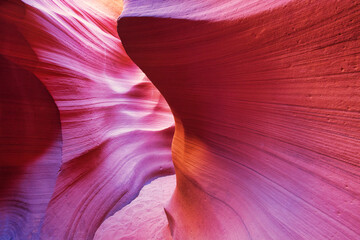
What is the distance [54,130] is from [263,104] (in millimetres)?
2642

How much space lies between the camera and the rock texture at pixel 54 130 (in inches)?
81.0

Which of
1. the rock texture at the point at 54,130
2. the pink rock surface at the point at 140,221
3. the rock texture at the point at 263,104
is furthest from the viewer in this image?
the pink rock surface at the point at 140,221

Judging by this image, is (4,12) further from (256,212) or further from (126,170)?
(256,212)

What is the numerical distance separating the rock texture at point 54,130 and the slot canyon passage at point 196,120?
2cm

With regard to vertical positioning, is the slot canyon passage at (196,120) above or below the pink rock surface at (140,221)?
above

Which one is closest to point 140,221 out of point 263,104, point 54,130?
point 54,130

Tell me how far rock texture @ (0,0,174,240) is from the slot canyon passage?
15mm

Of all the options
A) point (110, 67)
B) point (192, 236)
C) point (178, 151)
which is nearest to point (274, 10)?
point (178, 151)

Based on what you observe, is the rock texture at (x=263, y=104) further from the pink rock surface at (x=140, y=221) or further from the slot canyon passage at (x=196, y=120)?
the pink rock surface at (x=140, y=221)

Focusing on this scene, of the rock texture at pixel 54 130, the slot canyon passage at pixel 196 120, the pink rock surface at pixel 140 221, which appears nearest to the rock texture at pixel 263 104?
the slot canyon passage at pixel 196 120

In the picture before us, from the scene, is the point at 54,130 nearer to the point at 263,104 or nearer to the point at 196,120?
the point at 196,120

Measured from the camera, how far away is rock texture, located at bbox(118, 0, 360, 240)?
70 centimetres

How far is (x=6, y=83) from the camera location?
6.95 ft

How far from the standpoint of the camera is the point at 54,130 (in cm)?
235
